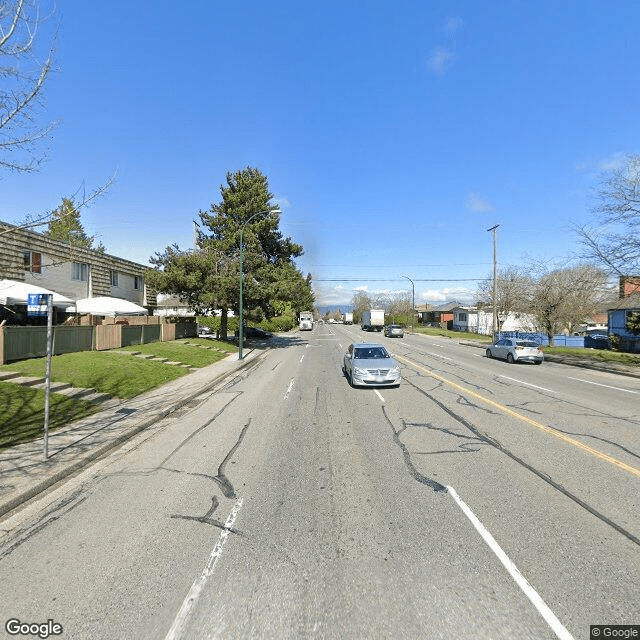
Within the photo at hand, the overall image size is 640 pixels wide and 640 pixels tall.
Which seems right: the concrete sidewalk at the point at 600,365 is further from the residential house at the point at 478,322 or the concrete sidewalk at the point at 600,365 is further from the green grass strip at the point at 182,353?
Answer: the residential house at the point at 478,322

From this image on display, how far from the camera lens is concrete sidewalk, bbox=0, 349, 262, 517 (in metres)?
5.68

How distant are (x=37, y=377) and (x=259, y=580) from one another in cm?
1236

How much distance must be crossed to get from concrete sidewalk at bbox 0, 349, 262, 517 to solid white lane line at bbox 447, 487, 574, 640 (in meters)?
5.54

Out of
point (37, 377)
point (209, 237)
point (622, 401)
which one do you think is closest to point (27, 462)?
point (37, 377)

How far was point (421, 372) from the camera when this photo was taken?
1800 cm

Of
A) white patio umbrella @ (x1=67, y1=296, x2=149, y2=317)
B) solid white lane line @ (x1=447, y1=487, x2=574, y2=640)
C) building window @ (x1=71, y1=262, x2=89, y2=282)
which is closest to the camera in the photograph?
solid white lane line @ (x1=447, y1=487, x2=574, y2=640)

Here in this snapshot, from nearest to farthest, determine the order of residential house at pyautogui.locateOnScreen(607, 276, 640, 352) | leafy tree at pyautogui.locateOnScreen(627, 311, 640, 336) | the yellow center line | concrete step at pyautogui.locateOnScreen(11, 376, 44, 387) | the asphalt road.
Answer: the asphalt road, the yellow center line, concrete step at pyautogui.locateOnScreen(11, 376, 44, 387), leafy tree at pyautogui.locateOnScreen(627, 311, 640, 336), residential house at pyautogui.locateOnScreen(607, 276, 640, 352)

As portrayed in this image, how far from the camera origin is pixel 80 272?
91.3 feet

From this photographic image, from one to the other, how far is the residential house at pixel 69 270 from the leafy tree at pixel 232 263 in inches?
149

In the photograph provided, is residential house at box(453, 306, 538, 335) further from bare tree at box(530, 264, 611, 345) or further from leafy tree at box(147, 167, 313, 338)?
leafy tree at box(147, 167, 313, 338)

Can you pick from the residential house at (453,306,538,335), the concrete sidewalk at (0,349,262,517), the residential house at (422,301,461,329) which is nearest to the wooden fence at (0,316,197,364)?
the concrete sidewalk at (0,349,262,517)

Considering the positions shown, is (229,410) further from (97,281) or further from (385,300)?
(385,300)

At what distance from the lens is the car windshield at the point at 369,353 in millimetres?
14523

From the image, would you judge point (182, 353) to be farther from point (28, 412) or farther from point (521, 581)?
point (521, 581)
